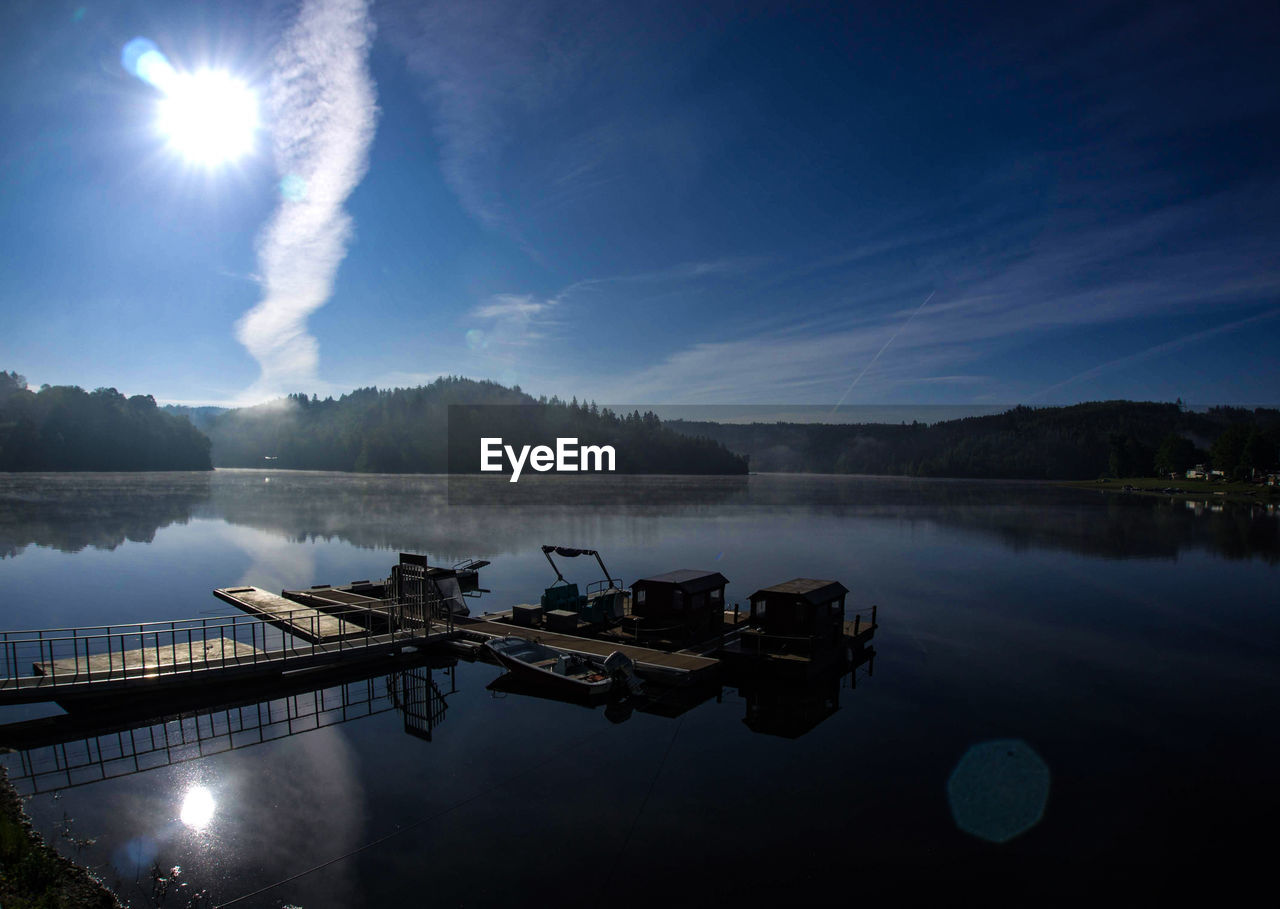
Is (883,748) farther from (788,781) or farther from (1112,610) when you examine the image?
(1112,610)

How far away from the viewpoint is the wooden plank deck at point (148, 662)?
70.0 feet

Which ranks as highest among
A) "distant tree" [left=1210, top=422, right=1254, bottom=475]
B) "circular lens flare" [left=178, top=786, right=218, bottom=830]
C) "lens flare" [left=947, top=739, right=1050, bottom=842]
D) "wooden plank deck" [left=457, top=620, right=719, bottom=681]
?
"distant tree" [left=1210, top=422, right=1254, bottom=475]

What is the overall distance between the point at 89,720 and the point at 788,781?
854 inches

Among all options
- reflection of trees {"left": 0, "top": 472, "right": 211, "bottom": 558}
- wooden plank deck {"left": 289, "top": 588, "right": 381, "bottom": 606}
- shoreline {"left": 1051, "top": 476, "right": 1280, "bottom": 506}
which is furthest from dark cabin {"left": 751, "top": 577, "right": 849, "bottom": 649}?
shoreline {"left": 1051, "top": 476, "right": 1280, "bottom": 506}

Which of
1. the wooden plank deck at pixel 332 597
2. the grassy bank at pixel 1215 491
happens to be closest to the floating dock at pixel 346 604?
the wooden plank deck at pixel 332 597

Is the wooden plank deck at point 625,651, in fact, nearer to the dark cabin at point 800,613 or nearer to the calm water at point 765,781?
the calm water at point 765,781

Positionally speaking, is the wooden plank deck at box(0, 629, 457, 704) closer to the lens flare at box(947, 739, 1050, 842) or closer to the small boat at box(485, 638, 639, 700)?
the small boat at box(485, 638, 639, 700)

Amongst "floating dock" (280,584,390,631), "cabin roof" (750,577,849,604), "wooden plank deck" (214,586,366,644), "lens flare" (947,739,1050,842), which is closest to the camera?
"lens flare" (947,739,1050,842)

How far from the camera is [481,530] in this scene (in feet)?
263

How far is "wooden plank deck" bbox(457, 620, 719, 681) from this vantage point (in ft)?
81.5

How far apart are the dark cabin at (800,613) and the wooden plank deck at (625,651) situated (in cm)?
310

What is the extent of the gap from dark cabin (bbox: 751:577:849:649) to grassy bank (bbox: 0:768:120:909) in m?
21.3

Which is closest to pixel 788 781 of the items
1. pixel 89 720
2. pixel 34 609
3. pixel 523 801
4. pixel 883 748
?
pixel 883 748

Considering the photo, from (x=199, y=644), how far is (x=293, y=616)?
26.5 ft
